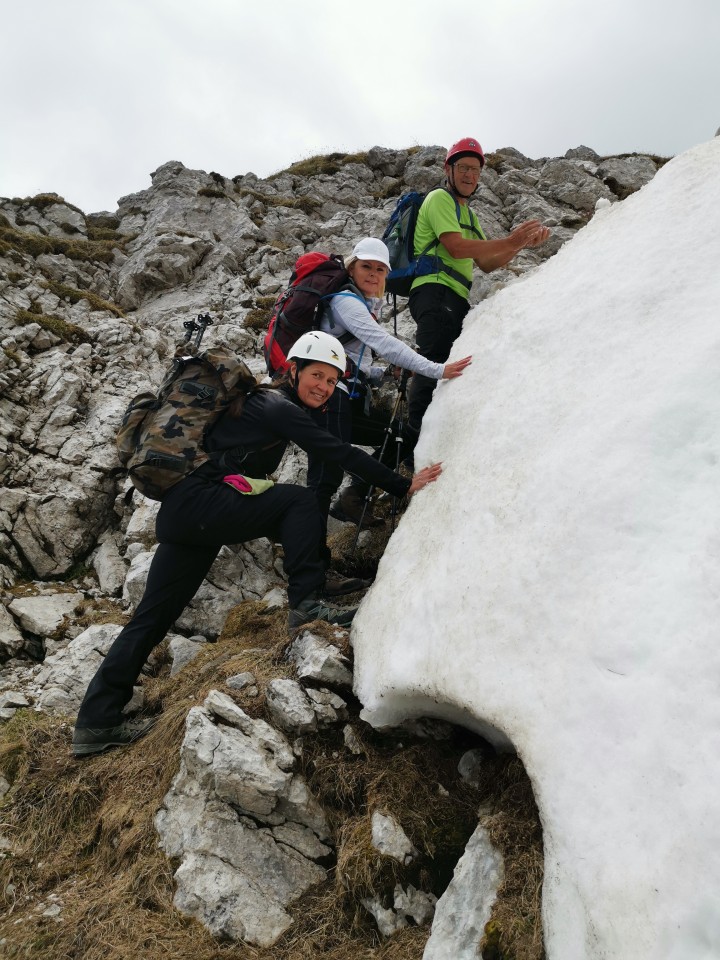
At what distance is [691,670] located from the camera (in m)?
3.02

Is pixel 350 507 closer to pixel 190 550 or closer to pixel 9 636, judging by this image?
pixel 190 550

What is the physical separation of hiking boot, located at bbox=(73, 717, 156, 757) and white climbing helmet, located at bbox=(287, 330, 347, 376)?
4645mm

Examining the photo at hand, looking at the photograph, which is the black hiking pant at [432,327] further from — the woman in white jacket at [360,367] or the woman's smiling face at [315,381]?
the woman's smiling face at [315,381]

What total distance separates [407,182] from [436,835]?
3320cm

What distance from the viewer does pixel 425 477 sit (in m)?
6.44

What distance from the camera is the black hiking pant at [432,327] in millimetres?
8438

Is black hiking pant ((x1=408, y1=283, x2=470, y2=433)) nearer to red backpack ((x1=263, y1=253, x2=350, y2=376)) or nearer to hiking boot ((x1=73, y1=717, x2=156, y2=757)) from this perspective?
red backpack ((x1=263, y1=253, x2=350, y2=376))

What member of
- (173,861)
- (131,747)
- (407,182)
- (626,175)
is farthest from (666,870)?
(407,182)

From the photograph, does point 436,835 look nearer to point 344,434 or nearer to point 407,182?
point 344,434

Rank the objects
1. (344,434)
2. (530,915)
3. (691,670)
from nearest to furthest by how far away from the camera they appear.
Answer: (691,670)
(530,915)
(344,434)

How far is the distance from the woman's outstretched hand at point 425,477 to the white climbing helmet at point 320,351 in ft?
5.31

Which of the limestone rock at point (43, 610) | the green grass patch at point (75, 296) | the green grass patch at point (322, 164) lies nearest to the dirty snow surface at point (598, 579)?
the limestone rock at point (43, 610)

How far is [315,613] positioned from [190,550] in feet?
5.36

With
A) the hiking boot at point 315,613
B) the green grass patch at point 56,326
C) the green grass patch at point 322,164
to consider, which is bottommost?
the hiking boot at point 315,613
